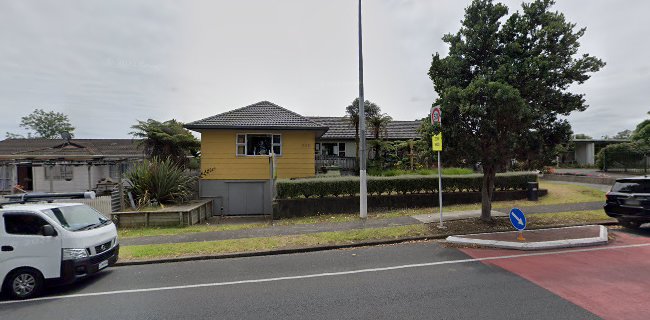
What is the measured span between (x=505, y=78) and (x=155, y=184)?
1381 cm

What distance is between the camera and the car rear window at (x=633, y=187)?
8.38 meters

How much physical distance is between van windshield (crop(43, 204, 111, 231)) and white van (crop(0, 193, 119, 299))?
0.02 metres

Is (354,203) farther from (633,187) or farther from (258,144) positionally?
(633,187)

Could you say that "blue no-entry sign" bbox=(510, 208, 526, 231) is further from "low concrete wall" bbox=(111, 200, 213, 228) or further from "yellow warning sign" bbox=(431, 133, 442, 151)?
"low concrete wall" bbox=(111, 200, 213, 228)

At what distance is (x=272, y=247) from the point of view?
781cm

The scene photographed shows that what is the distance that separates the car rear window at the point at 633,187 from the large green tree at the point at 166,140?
19007 mm

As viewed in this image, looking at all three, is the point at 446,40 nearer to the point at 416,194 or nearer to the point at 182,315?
the point at 416,194

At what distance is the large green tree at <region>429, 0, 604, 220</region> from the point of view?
801cm

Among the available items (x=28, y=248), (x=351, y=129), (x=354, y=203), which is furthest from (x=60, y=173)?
(x=351, y=129)

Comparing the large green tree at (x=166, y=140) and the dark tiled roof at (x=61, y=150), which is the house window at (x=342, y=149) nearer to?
the large green tree at (x=166, y=140)

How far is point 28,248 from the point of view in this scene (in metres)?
5.46

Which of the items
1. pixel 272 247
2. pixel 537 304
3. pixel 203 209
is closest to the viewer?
pixel 537 304

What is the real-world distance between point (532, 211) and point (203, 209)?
13503mm

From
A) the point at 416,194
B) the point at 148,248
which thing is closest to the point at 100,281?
the point at 148,248
